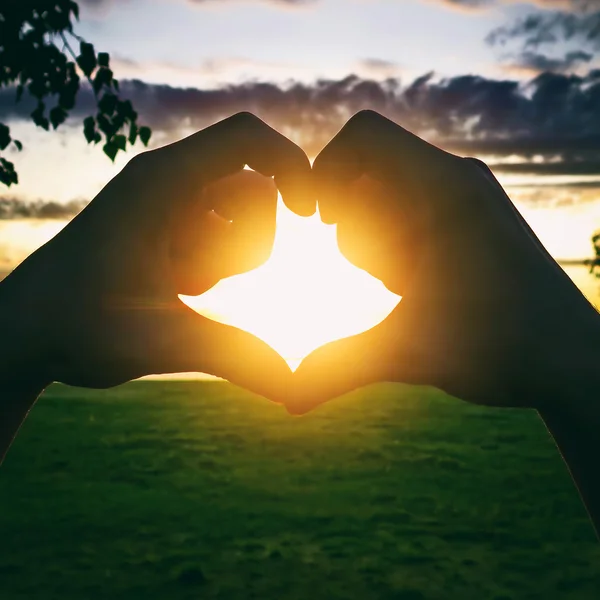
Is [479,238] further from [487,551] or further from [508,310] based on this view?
[487,551]

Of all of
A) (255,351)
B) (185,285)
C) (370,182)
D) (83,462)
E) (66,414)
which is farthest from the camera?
(66,414)

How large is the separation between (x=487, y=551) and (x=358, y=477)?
257cm

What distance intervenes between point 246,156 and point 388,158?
0.44 meters

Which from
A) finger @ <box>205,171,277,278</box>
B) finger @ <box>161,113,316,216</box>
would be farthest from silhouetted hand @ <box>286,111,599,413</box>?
finger @ <box>205,171,277,278</box>

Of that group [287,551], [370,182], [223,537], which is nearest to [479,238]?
[370,182]

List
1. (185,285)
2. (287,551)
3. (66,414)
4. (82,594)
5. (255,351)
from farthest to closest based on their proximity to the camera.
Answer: (66,414) < (287,551) < (82,594) < (185,285) < (255,351)

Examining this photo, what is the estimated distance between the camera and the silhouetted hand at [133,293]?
220 centimetres

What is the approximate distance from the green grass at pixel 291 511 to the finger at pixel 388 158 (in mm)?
4319

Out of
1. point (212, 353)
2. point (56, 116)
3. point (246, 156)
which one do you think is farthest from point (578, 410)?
point (56, 116)

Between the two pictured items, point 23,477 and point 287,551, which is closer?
point 287,551

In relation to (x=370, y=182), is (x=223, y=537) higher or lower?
lower

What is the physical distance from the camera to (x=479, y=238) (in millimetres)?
2238

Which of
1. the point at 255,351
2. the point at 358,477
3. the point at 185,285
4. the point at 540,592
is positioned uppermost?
the point at 185,285

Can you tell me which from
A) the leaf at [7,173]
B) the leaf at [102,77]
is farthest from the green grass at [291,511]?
the leaf at [102,77]
